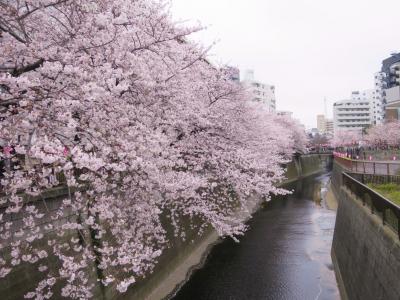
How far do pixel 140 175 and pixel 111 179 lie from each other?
2.15ft

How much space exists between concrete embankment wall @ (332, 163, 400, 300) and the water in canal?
4.66 ft

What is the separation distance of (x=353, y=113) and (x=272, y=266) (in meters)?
141

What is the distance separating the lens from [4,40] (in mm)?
7961

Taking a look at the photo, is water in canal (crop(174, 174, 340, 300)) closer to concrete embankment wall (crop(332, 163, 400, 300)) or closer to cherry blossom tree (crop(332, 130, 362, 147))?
concrete embankment wall (crop(332, 163, 400, 300))

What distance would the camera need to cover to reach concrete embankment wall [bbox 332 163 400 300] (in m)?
9.12

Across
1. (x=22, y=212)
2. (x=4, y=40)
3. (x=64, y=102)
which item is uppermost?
(x=4, y=40)

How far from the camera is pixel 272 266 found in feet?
65.1

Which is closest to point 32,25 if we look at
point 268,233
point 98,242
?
point 98,242

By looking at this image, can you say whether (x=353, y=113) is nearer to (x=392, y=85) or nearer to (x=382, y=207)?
(x=392, y=85)

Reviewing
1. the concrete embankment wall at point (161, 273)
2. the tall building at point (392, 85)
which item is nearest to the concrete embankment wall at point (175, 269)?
the concrete embankment wall at point (161, 273)

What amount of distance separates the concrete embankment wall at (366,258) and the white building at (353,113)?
13914 cm

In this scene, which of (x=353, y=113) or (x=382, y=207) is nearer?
(x=382, y=207)

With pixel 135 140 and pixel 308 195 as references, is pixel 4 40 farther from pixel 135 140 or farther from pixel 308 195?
pixel 308 195

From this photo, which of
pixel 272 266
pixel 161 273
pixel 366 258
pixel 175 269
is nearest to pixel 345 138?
pixel 272 266
